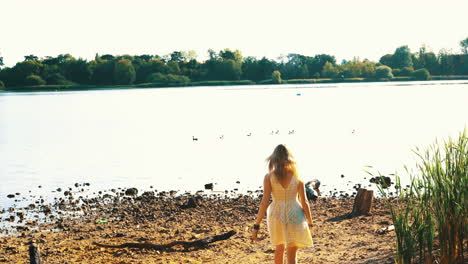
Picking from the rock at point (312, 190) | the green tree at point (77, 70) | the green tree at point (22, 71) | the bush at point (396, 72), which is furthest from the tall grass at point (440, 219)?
the bush at point (396, 72)

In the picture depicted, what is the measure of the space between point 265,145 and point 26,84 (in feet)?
452

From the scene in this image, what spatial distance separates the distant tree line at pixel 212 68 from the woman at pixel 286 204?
507 ft

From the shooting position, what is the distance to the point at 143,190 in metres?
17.2

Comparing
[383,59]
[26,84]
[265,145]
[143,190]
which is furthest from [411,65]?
[143,190]

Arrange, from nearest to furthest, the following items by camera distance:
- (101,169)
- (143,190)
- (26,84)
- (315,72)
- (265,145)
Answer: (143,190) < (101,169) < (265,145) < (26,84) < (315,72)

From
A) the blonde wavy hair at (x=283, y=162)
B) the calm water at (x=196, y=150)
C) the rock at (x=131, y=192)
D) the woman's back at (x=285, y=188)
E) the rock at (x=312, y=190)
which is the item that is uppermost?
the blonde wavy hair at (x=283, y=162)

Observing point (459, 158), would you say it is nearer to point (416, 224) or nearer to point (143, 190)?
point (416, 224)

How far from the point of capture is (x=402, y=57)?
176125 millimetres

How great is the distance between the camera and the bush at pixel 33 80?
494 feet

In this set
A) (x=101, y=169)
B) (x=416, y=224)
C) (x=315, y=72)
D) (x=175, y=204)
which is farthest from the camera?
(x=315, y=72)

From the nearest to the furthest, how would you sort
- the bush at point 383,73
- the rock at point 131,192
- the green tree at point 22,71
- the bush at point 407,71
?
the rock at point 131,192 < the green tree at point 22,71 < the bush at point 407,71 < the bush at point 383,73

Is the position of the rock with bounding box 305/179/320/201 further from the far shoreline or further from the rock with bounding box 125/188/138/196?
the far shoreline

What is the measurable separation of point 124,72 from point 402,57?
84.9 metres

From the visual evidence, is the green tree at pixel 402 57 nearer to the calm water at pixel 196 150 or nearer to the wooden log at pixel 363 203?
the calm water at pixel 196 150
